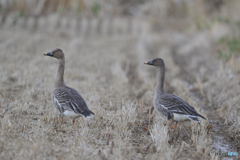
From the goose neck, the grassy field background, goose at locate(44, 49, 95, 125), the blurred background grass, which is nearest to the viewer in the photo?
the grassy field background

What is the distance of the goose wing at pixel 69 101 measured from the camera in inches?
193

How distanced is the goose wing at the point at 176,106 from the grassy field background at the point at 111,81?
41cm

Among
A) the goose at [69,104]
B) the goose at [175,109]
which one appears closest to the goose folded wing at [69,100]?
the goose at [69,104]

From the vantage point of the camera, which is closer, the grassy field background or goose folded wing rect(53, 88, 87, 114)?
the grassy field background

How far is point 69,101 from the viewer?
5.12 meters

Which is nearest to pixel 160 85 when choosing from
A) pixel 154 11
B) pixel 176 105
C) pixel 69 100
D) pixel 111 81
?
pixel 176 105

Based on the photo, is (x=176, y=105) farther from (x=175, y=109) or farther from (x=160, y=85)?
(x=160, y=85)

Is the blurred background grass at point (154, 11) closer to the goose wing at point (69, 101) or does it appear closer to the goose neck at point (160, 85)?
the goose neck at point (160, 85)

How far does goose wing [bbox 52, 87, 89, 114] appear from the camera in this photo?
491cm

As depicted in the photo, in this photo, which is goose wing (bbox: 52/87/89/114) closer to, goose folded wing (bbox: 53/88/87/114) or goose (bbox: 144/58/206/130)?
goose folded wing (bbox: 53/88/87/114)

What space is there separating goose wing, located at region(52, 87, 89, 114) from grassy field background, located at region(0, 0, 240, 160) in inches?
15.5

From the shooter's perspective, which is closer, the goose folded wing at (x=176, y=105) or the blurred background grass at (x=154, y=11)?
the goose folded wing at (x=176, y=105)

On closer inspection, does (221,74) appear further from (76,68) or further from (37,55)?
(37,55)

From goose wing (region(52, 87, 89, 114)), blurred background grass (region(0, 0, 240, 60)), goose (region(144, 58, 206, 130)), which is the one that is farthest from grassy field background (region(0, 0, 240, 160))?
goose wing (region(52, 87, 89, 114))
